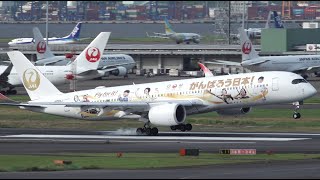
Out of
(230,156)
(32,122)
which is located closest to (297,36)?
(32,122)

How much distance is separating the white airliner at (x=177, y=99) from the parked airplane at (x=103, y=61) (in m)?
78.5

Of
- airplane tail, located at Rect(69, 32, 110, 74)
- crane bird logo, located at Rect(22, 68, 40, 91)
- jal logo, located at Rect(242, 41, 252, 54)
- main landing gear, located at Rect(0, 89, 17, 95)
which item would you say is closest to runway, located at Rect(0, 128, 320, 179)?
crane bird logo, located at Rect(22, 68, 40, 91)

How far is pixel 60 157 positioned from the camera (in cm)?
5897

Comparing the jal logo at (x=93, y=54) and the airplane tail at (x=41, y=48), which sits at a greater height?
the jal logo at (x=93, y=54)

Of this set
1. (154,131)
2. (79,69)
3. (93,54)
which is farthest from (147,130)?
(79,69)

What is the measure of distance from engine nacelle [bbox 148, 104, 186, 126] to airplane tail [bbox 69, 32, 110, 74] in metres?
33.4

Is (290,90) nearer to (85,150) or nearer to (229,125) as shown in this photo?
(229,125)

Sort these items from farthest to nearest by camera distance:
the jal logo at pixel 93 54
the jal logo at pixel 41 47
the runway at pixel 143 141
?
the jal logo at pixel 41 47, the jal logo at pixel 93 54, the runway at pixel 143 141

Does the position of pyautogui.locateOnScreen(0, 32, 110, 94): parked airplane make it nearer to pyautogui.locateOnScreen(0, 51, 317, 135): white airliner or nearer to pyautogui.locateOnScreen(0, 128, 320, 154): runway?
pyautogui.locateOnScreen(0, 51, 317, 135): white airliner

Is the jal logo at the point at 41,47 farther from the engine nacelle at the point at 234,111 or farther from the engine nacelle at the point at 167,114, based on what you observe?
the engine nacelle at the point at 167,114

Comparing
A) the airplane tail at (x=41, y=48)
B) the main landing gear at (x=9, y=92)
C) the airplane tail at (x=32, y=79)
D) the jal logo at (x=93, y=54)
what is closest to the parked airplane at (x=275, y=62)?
the airplane tail at (x=41, y=48)

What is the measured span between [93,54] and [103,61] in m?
50.4

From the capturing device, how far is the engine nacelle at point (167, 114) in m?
72.6

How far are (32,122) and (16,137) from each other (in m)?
12.7
